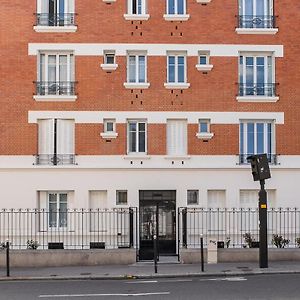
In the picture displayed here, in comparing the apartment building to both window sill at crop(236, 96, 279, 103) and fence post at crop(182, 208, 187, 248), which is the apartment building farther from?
fence post at crop(182, 208, 187, 248)

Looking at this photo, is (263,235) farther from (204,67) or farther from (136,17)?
(136,17)

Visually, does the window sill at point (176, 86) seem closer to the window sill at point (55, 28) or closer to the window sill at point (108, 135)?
the window sill at point (108, 135)

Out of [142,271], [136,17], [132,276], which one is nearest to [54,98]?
[136,17]

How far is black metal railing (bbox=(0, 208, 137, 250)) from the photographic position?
27.4 m

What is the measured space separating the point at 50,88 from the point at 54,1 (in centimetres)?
390

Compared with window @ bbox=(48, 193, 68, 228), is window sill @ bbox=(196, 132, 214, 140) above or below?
above

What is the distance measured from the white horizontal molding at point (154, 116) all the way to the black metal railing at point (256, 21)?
392cm

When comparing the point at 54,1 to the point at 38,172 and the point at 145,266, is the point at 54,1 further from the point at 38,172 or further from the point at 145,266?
the point at 145,266

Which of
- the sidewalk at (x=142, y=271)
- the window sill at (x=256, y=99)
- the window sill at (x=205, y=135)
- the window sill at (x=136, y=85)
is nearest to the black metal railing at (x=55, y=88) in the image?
the window sill at (x=136, y=85)

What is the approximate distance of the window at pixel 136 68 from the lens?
28688mm

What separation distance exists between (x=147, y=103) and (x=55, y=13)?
5676mm

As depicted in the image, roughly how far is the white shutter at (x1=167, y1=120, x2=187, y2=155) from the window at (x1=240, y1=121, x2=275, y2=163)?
256 cm

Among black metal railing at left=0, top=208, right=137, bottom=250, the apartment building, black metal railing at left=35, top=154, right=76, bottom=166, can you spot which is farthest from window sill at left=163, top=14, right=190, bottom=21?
black metal railing at left=0, top=208, right=137, bottom=250

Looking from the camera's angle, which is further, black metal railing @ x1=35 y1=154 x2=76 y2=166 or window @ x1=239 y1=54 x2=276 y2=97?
window @ x1=239 y1=54 x2=276 y2=97
